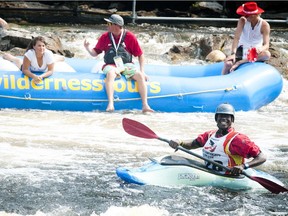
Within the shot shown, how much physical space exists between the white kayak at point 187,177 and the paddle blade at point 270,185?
34 millimetres

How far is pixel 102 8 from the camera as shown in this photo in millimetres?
20078

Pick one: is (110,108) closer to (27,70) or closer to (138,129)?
(27,70)

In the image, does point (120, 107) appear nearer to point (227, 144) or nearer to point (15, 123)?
point (15, 123)

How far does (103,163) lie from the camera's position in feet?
22.2

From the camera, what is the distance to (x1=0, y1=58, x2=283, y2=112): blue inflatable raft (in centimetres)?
888

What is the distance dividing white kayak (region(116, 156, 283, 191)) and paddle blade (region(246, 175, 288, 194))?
34 mm

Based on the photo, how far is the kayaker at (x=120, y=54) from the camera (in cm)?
900

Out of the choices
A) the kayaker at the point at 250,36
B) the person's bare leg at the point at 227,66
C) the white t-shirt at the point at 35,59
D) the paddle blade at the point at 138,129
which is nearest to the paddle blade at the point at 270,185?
the paddle blade at the point at 138,129

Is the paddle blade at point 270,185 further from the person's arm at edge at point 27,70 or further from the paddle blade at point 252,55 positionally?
the paddle blade at point 252,55

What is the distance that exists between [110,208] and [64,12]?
13459 millimetres

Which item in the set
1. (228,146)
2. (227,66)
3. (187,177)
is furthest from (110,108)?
(228,146)

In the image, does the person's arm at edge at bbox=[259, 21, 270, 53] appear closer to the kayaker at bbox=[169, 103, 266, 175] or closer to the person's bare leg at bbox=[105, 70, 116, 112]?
the person's bare leg at bbox=[105, 70, 116, 112]

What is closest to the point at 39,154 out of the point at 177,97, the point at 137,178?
the point at 137,178

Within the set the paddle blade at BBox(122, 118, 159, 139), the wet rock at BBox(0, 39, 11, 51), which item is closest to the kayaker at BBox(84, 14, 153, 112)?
the paddle blade at BBox(122, 118, 159, 139)
